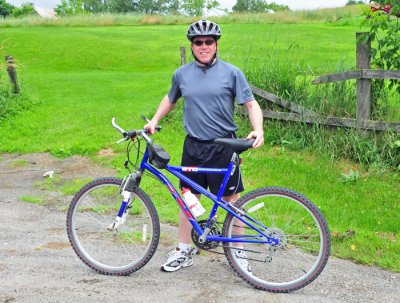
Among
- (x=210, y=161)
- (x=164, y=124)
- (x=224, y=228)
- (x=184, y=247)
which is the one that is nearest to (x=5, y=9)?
(x=164, y=124)

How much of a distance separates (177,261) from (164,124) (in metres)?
5.71

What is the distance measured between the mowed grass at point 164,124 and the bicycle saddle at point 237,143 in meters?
1.57

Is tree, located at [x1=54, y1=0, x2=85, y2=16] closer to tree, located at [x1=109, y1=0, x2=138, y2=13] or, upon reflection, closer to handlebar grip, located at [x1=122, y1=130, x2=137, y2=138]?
tree, located at [x1=109, y1=0, x2=138, y2=13]

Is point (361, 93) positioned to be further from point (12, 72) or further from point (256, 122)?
point (12, 72)

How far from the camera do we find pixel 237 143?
400 centimetres

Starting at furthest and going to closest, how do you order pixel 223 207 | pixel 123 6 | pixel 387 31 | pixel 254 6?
pixel 254 6, pixel 123 6, pixel 387 31, pixel 223 207

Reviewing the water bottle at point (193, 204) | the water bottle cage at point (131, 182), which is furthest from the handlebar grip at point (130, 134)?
the water bottle at point (193, 204)

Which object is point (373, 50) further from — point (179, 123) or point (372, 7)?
point (179, 123)

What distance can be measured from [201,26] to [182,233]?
5.59 feet

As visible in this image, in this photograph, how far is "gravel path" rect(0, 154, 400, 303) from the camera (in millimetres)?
4055

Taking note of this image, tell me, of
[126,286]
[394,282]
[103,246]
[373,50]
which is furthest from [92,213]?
[373,50]

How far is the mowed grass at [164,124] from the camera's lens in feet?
18.7

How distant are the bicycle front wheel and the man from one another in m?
0.35

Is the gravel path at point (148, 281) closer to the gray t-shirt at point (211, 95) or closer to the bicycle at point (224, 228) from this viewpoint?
the bicycle at point (224, 228)
